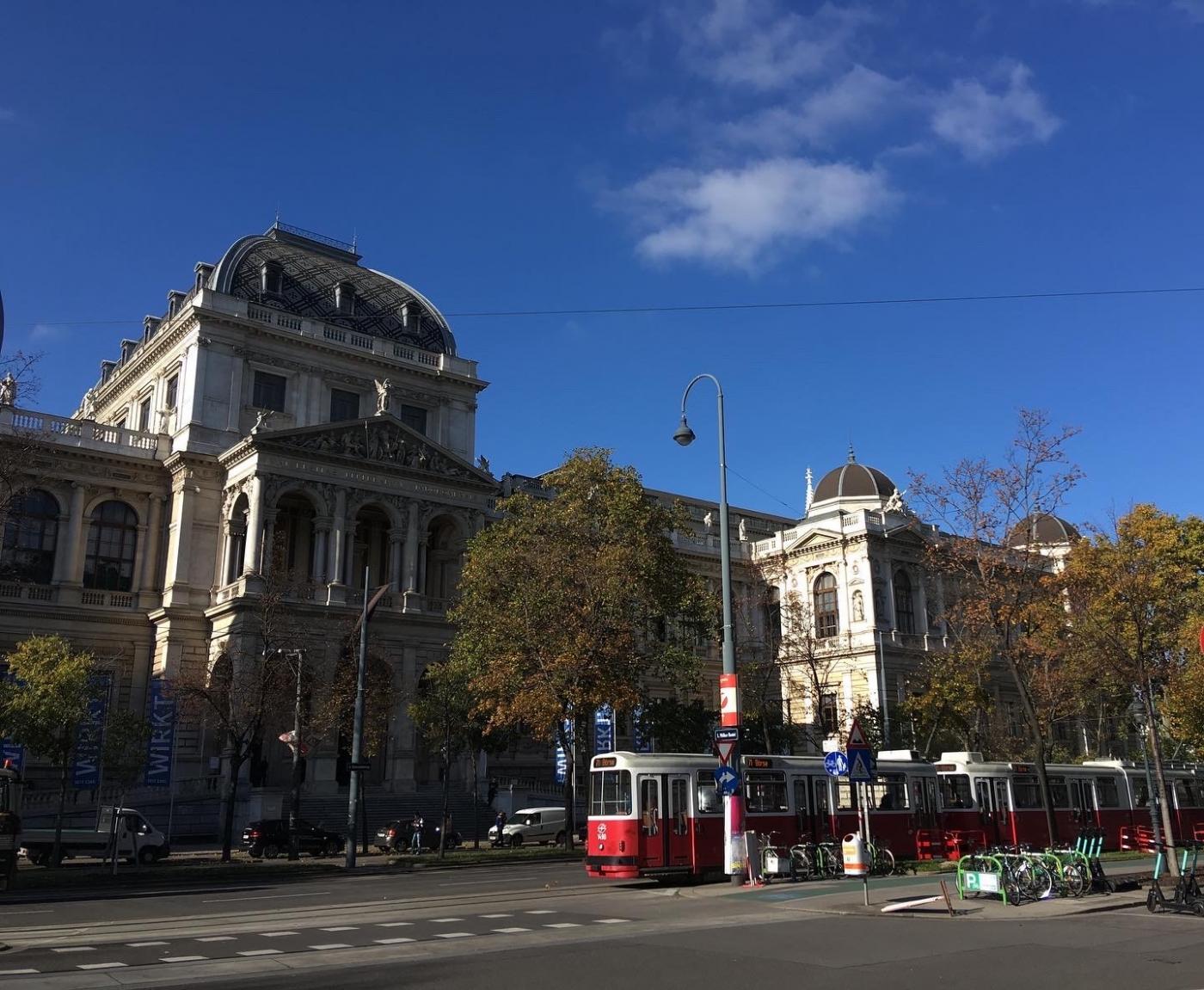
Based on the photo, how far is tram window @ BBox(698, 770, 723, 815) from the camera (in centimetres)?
2569

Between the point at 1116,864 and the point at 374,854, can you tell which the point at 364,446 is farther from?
the point at 1116,864

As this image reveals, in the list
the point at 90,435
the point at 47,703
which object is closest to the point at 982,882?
the point at 47,703

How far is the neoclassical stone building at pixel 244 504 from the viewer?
47.4m

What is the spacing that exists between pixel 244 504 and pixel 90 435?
27.6 ft

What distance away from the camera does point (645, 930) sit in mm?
16359

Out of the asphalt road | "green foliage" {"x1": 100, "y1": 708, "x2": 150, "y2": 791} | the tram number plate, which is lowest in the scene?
the asphalt road

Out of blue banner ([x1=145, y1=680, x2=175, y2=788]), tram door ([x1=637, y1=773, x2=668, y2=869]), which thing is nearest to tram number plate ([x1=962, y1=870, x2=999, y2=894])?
tram door ([x1=637, y1=773, x2=668, y2=869])

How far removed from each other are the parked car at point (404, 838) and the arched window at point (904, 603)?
3331cm

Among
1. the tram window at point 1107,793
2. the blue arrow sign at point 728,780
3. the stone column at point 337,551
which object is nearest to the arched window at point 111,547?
the stone column at point 337,551

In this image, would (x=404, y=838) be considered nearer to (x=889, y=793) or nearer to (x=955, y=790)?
(x=889, y=793)

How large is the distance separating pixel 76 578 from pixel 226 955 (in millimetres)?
39553

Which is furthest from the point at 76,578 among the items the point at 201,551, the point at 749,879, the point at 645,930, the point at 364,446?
the point at 645,930

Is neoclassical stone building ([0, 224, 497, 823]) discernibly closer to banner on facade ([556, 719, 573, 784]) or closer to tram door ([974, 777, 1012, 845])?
banner on facade ([556, 719, 573, 784])

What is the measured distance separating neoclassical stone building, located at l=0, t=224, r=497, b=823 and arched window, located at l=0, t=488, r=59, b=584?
8cm
